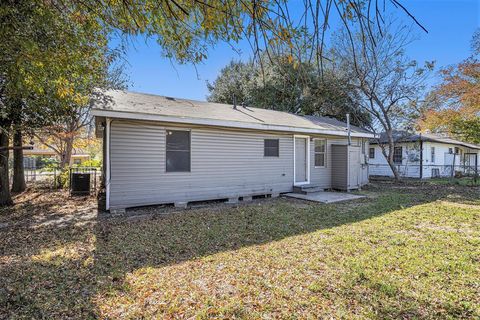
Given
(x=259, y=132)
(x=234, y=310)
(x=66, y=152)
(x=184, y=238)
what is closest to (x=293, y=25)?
(x=234, y=310)

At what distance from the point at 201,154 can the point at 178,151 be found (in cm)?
67

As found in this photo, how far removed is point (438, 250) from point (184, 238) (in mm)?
4014

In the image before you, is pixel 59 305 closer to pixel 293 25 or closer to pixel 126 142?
pixel 293 25

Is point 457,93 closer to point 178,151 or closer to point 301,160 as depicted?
point 301,160

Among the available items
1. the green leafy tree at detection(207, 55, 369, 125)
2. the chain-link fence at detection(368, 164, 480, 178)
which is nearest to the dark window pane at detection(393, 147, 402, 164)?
the chain-link fence at detection(368, 164, 480, 178)

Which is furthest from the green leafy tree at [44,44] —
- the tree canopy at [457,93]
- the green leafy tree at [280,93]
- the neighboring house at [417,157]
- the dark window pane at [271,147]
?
the neighboring house at [417,157]

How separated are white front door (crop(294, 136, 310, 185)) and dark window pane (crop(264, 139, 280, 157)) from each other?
884mm

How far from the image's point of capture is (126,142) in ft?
22.4

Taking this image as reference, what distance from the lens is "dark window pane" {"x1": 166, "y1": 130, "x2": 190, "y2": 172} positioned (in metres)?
7.53

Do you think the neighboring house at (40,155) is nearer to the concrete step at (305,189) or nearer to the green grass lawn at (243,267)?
the concrete step at (305,189)

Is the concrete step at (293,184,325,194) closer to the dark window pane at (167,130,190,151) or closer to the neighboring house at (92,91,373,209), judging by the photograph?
the neighboring house at (92,91,373,209)

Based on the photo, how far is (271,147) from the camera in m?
9.62

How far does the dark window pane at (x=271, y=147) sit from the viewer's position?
949 cm

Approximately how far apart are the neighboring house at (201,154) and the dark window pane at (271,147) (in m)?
0.03
